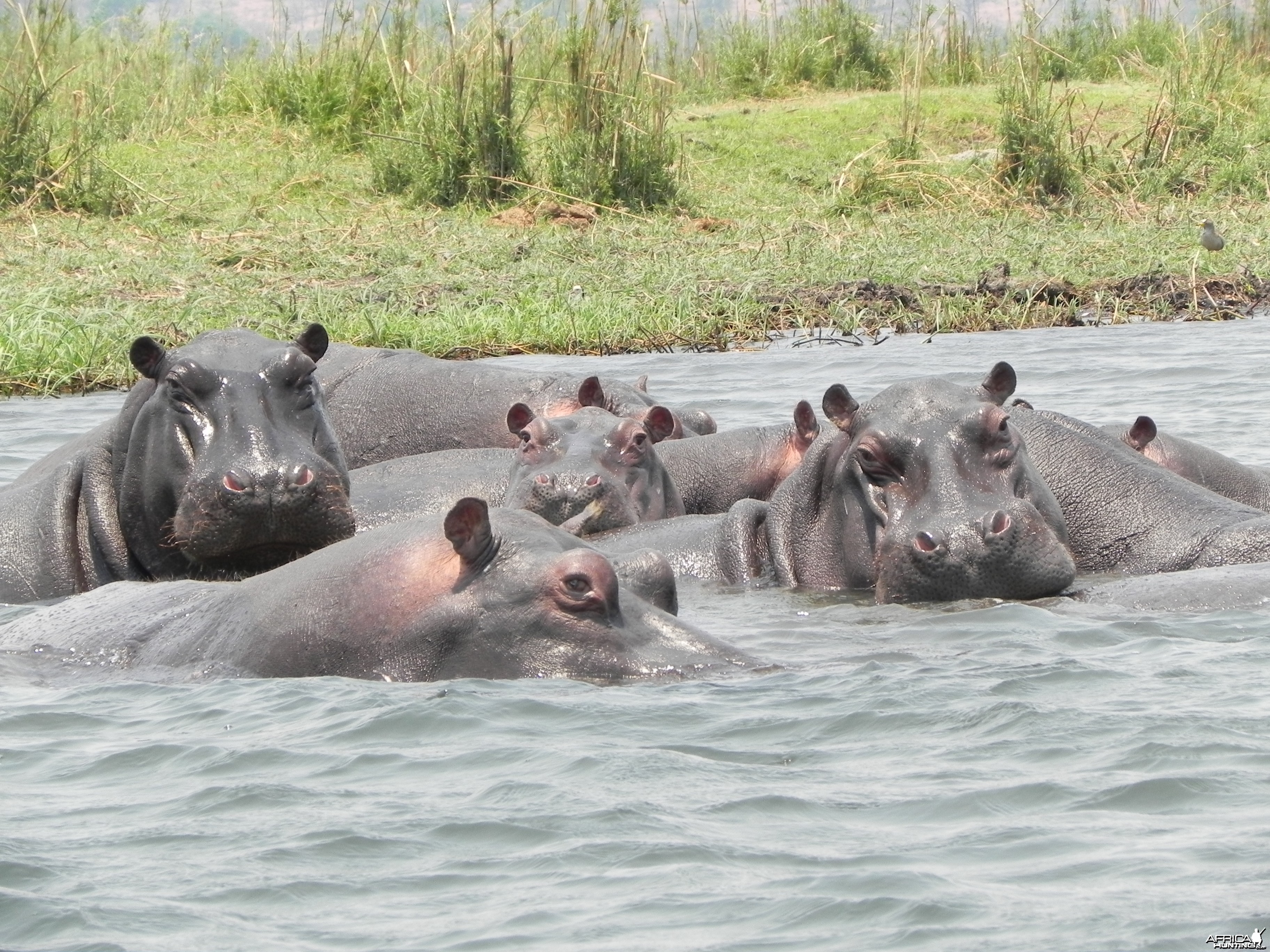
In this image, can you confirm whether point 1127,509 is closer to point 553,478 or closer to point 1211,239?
point 553,478

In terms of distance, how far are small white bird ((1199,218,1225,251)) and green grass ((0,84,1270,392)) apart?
8cm

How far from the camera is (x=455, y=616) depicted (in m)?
4.32


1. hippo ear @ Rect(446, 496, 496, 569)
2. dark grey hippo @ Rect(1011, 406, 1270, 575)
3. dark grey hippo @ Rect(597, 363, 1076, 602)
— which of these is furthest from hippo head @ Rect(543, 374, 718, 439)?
Answer: hippo ear @ Rect(446, 496, 496, 569)

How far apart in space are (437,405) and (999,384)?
3407 mm

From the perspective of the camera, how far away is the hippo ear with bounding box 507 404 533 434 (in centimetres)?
754

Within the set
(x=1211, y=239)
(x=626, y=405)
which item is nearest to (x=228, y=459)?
(x=626, y=405)

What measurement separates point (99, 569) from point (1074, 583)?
111 inches

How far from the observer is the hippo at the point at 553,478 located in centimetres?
665

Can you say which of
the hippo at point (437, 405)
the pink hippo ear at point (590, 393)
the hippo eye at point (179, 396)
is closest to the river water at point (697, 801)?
the hippo eye at point (179, 396)

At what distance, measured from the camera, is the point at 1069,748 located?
4098mm

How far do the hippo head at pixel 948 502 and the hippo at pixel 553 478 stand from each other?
3.11 ft

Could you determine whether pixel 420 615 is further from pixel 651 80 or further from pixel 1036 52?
pixel 1036 52

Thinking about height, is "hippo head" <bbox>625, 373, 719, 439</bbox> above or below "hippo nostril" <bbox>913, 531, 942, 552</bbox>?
above

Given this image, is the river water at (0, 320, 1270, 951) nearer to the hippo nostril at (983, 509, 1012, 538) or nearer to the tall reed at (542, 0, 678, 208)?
the hippo nostril at (983, 509, 1012, 538)
